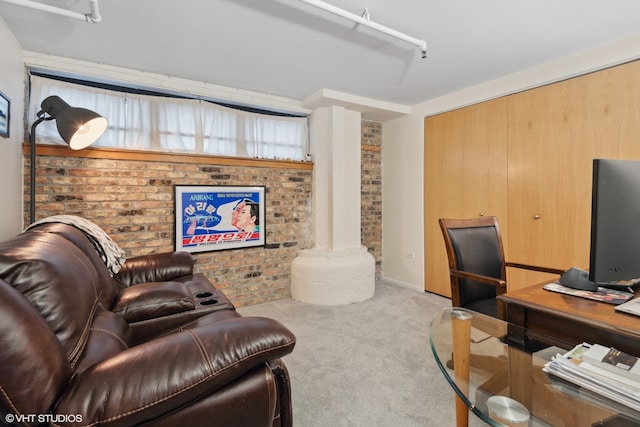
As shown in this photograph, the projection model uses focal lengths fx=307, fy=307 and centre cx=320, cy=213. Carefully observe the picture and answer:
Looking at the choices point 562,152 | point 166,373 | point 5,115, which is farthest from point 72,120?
point 562,152

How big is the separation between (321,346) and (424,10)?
251cm

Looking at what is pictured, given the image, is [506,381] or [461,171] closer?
[506,381]

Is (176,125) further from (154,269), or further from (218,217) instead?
(154,269)

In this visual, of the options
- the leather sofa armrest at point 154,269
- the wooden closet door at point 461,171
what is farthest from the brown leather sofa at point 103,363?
the wooden closet door at point 461,171

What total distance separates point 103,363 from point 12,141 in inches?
92.3

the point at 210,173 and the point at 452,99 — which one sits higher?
the point at 452,99

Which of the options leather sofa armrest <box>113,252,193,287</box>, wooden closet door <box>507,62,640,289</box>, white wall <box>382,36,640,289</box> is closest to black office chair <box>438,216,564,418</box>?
wooden closet door <box>507,62,640,289</box>

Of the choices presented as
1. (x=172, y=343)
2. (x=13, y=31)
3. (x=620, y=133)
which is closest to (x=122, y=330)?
(x=172, y=343)

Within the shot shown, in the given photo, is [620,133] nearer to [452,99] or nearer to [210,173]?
[452,99]

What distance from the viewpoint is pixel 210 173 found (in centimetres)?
325

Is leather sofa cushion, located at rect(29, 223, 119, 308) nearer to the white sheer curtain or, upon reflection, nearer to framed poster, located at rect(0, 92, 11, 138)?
framed poster, located at rect(0, 92, 11, 138)

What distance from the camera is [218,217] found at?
3.29 m

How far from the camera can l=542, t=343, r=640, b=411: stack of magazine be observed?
826 mm

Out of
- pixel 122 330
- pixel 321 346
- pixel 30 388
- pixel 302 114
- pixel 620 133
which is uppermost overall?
pixel 302 114
